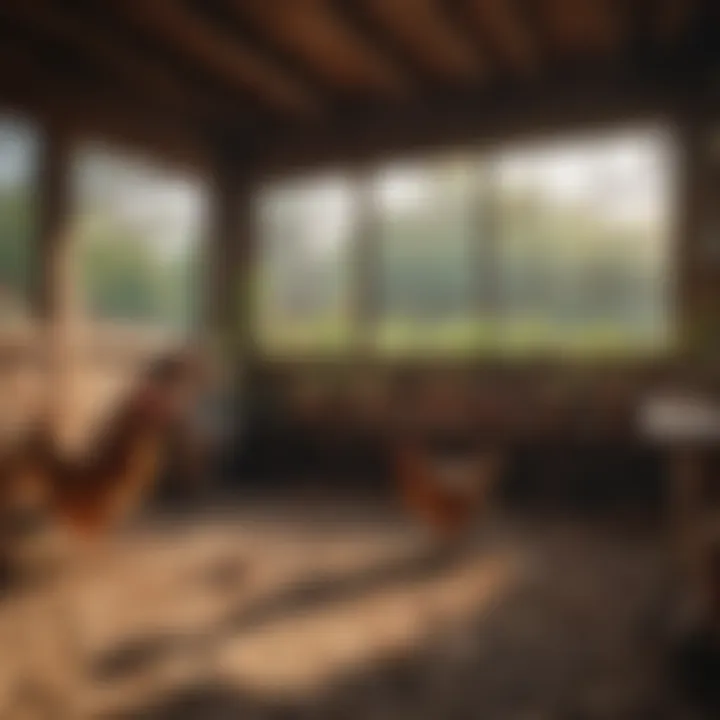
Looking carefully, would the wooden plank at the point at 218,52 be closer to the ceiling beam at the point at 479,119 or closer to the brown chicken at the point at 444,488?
the ceiling beam at the point at 479,119

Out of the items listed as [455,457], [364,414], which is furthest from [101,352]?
[455,457]

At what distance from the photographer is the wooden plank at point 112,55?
4.48 metres

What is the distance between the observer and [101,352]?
567 centimetres

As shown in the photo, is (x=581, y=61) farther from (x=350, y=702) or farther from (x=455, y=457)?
(x=350, y=702)

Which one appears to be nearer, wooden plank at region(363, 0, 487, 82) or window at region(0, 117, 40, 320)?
wooden plank at region(363, 0, 487, 82)

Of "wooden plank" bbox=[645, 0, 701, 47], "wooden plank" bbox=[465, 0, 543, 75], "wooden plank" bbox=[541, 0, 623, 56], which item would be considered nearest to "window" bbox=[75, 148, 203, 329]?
"wooden plank" bbox=[465, 0, 543, 75]

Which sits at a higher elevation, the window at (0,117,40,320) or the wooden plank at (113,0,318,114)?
the wooden plank at (113,0,318,114)

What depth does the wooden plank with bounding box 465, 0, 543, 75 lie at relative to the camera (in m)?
4.66

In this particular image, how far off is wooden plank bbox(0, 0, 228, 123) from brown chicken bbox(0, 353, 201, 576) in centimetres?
249

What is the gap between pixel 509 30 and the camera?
5.04 m

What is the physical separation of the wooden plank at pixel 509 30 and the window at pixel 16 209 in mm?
3341

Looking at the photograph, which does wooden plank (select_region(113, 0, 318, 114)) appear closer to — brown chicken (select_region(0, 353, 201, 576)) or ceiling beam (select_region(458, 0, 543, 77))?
ceiling beam (select_region(458, 0, 543, 77))

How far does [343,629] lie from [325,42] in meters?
4.24

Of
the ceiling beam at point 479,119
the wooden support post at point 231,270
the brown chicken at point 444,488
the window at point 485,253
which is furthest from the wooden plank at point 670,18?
the wooden support post at point 231,270
